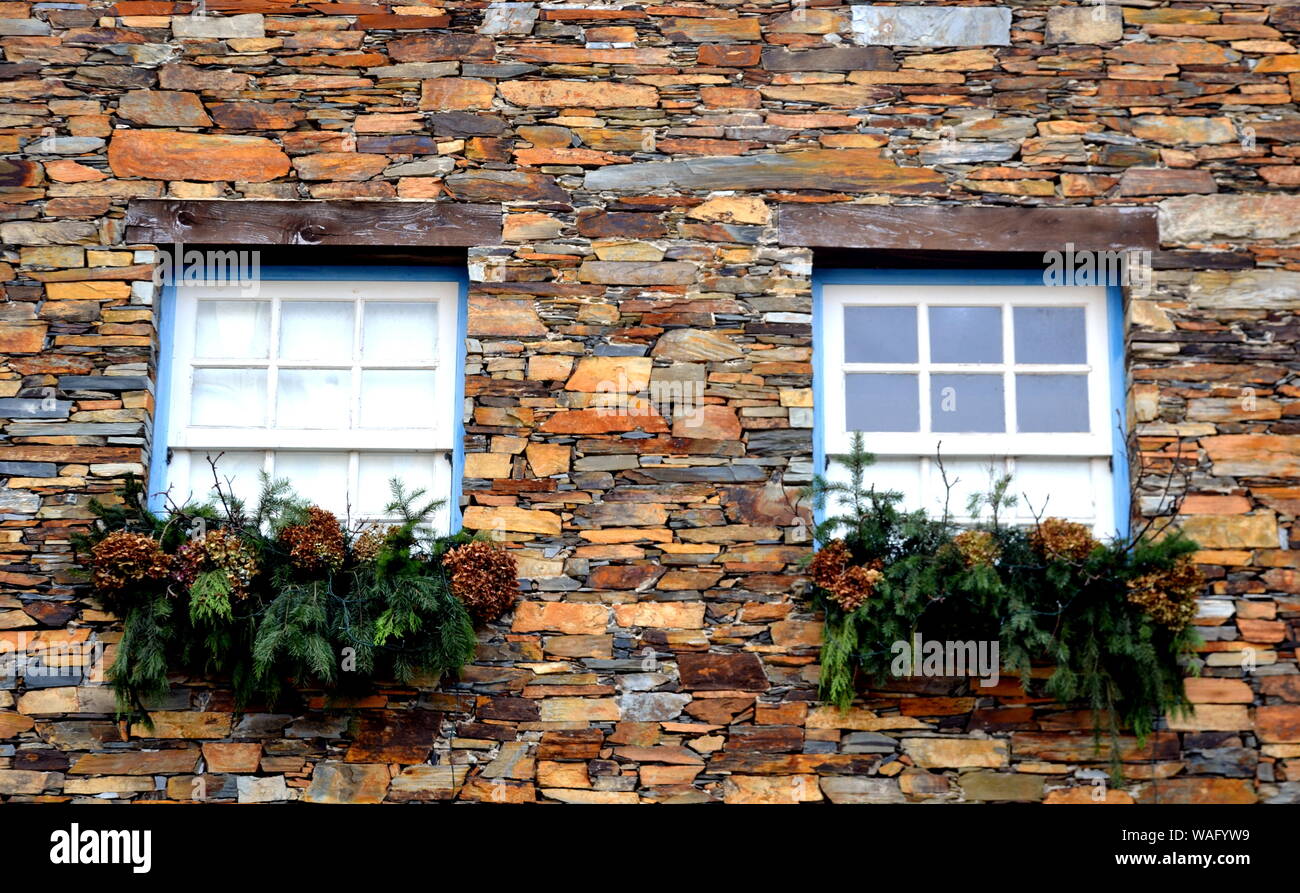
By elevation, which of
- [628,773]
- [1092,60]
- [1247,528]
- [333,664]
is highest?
[1092,60]

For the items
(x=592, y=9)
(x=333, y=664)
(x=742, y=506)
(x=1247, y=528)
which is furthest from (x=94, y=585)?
(x=1247, y=528)

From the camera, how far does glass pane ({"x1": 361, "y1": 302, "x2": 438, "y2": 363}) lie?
7.18 m

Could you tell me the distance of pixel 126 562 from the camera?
21.0 ft

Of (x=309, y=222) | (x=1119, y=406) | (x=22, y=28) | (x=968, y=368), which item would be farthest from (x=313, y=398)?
(x=1119, y=406)

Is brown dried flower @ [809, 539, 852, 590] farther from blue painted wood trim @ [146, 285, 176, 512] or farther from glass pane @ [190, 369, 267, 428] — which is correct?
blue painted wood trim @ [146, 285, 176, 512]

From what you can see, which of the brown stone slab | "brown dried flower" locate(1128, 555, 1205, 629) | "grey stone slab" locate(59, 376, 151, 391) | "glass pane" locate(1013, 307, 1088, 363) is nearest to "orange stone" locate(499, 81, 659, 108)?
"glass pane" locate(1013, 307, 1088, 363)

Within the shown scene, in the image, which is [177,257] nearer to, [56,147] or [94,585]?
[56,147]

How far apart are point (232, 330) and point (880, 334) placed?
9.09ft

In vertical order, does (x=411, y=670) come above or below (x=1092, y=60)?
below

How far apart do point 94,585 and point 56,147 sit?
197 cm

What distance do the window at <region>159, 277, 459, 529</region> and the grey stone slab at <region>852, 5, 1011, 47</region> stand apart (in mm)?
2143

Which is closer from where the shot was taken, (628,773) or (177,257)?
(628,773)

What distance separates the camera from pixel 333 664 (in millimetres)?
6332

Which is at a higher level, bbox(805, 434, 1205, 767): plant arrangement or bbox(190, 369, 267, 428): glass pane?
bbox(190, 369, 267, 428): glass pane
